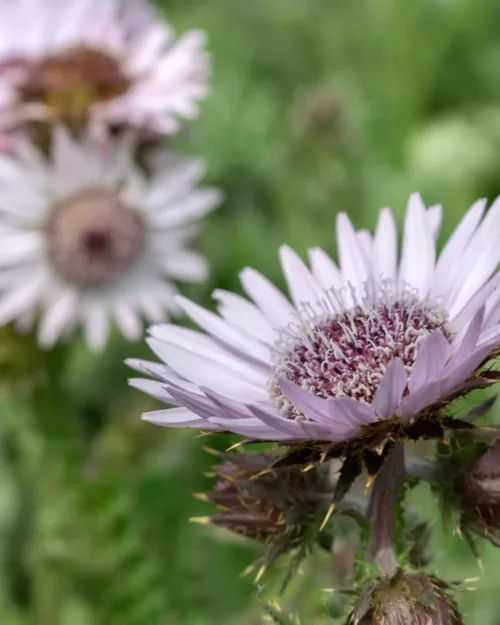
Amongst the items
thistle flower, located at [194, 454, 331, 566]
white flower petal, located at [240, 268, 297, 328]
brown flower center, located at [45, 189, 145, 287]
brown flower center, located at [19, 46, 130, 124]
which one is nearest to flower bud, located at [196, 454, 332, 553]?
thistle flower, located at [194, 454, 331, 566]

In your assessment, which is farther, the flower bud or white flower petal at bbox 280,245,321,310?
white flower petal at bbox 280,245,321,310

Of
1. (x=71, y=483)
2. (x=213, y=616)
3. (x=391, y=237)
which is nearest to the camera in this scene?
(x=391, y=237)

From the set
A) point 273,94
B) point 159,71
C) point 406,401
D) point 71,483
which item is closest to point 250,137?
point 273,94

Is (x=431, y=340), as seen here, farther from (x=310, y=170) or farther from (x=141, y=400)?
(x=310, y=170)

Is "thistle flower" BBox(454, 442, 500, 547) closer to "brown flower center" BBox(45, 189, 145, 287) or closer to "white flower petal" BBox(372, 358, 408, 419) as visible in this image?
"white flower petal" BBox(372, 358, 408, 419)

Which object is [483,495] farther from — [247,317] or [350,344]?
[247,317]

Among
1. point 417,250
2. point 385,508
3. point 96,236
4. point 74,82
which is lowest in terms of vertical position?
point 385,508

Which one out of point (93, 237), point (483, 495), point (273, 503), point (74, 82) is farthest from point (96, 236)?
point (483, 495)
